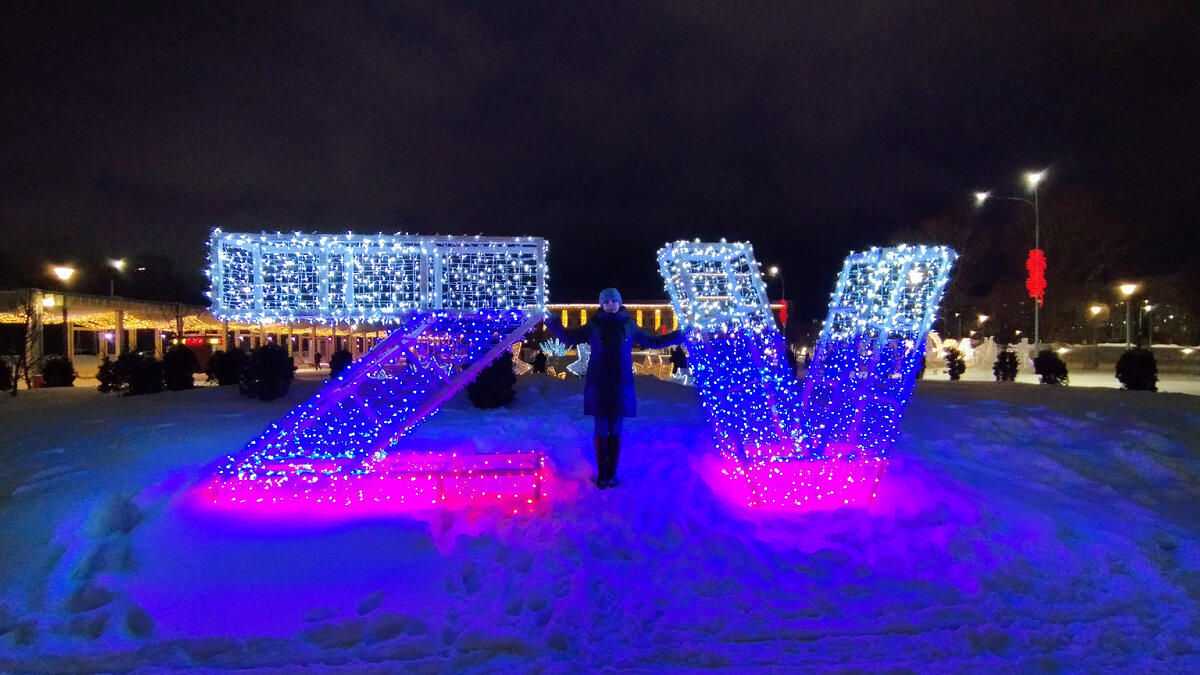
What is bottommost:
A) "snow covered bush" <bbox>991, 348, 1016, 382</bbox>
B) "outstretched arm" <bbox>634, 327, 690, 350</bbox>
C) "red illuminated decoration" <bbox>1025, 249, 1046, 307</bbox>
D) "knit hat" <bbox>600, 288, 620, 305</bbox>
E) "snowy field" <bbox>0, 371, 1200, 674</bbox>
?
"snowy field" <bbox>0, 371, 1200, 674</bbox>

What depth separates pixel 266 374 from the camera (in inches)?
424

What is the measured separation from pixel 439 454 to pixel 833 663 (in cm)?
431

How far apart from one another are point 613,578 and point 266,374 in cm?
827

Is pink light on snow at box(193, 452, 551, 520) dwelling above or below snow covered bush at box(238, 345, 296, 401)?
below

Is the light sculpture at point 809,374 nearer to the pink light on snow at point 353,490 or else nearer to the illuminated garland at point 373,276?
the illuminated garland at point 373,276

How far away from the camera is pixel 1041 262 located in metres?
20.8

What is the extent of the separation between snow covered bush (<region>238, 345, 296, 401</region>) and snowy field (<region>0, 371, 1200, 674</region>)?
3742mm

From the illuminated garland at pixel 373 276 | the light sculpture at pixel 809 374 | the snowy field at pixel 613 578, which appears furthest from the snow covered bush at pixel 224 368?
the light sculpture at pixel 809 374

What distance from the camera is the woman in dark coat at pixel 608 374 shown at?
5.89m

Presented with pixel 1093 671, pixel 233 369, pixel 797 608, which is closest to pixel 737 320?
pixel 797 608

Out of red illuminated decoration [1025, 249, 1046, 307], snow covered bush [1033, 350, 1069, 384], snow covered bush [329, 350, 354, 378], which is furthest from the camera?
red illuminated decoration [1025, 249, 1046, 307]

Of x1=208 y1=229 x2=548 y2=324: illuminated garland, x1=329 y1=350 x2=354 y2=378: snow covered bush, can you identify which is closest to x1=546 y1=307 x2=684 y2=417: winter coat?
x1=208 y1=229 x2=548 y2=324: illuminated garland

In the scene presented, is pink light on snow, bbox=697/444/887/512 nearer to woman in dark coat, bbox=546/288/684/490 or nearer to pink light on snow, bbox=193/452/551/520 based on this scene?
woman in dark coat, bbox=546/288/684/490

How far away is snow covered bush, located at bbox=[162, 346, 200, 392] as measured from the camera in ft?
41.9
